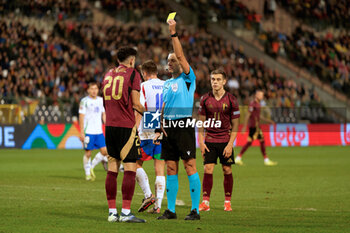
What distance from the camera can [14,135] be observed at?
29203 mm

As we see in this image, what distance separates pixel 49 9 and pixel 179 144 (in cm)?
3134

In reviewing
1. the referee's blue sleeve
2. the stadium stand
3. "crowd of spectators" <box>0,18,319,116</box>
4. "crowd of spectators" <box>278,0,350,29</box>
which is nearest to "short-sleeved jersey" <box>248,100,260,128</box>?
the stadium stand

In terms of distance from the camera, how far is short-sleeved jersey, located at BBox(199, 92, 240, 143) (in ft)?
36.6

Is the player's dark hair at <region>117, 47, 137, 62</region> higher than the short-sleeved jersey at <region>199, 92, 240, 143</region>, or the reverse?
the player's dark hair at <region>117, 47, 137, 62</region>

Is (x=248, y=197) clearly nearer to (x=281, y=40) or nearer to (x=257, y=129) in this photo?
(x=257, y=129)

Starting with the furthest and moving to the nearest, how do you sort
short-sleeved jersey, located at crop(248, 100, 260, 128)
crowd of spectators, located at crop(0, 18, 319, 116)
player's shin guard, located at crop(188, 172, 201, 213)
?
1. crowd of spectators, located at crop(0, 18, 319, 116)
2. short-sleeved jersey, located at crop(248, 100, 260, 128)
3. player's shin guard, located at crop(188, 172, 201, 213)

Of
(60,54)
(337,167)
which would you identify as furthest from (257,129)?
(60,54)

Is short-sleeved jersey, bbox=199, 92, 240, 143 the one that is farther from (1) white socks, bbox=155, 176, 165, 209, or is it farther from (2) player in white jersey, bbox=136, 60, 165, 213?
(1) white socks, bbox=155, 176, 165, 209

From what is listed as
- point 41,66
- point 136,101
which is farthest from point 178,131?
point 41,66

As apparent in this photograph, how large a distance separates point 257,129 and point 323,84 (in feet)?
66.8

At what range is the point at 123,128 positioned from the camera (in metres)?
9.25

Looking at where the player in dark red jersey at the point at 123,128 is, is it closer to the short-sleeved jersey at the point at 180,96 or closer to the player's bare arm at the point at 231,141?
the short-sleeved jersey at the point at 180,96

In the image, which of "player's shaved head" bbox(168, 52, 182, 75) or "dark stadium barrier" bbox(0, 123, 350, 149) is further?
"dark stadium barrier" bbox(0, 123, 350, 149)

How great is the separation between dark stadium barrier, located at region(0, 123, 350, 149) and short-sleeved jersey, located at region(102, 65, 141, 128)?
20.4 metres
